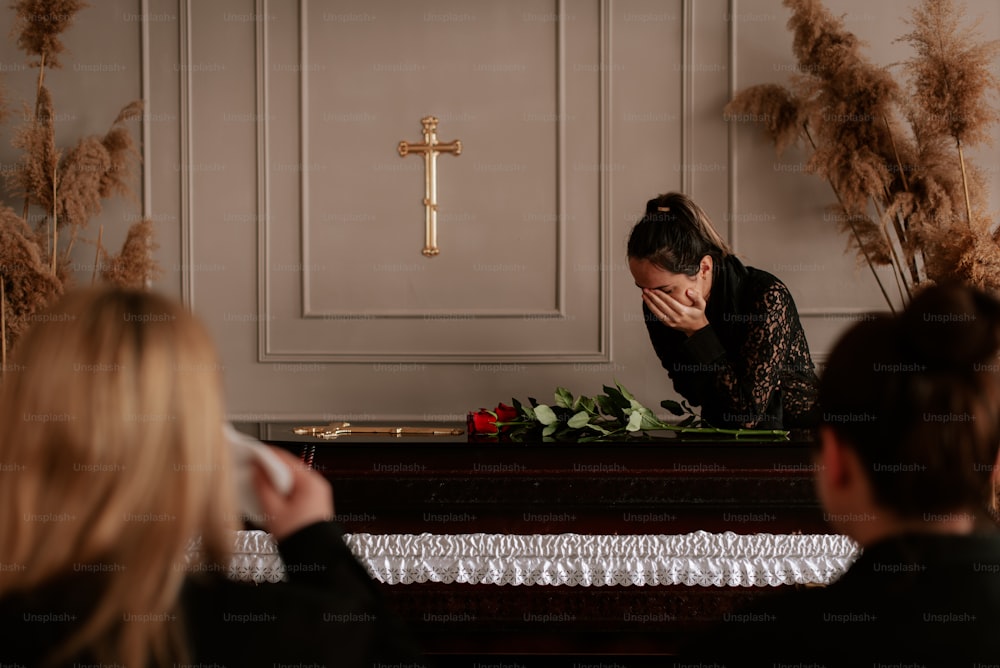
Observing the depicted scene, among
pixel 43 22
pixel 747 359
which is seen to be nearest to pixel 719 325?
pixel 747 359

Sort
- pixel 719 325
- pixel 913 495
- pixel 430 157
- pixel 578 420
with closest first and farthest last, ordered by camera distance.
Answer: pixel 913 495 < pixel 578 420 < pixel 719 325 < pixel 430 157

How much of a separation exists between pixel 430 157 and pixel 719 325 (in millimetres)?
1910

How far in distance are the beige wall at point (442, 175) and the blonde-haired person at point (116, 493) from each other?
142 inches

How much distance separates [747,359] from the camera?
10.8 feet

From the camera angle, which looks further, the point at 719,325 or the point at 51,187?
the point at 51,187

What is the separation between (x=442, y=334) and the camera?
4.81 meters

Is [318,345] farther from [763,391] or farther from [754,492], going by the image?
[754,492]

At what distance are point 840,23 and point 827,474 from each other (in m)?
3.52

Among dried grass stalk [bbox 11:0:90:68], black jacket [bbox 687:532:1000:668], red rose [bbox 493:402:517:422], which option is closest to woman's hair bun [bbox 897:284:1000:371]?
black jacket [bbox 687:532:1000:668]

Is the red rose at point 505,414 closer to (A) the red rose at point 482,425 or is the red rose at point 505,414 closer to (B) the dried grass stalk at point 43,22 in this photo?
(A) the red rose at point 482,425

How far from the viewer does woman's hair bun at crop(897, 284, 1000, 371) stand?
1.22 metres

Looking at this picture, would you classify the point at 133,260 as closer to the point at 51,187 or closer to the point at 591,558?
the point at 51,187

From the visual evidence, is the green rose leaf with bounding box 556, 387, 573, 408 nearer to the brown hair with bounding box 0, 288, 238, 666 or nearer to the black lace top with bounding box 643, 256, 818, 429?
the black lace top with bounding box 643, 256, 818, 429

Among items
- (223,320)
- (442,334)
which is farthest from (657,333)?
(223,320)
